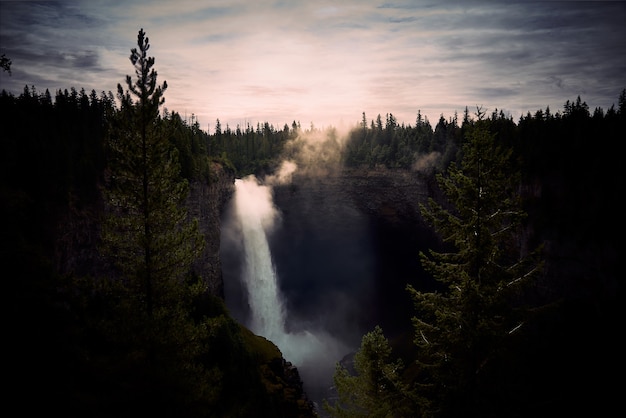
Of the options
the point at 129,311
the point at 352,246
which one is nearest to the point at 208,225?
the point at 129,311

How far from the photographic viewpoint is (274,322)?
59906 mm

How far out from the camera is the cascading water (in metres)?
51.3

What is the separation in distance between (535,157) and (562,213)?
7712 mm

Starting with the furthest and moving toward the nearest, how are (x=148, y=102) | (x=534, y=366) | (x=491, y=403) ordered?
(x=534, y=366)
(x=148, y=102)
(x=491, y=403)

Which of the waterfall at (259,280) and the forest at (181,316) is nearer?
the forest at (181,316)

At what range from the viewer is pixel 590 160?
1471 inches

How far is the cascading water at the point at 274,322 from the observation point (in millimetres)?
51281

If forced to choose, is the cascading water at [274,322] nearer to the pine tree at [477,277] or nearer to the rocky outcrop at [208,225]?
the rocky outcrop at [208,225]

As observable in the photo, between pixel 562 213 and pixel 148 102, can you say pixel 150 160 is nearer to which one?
pixel 148 102

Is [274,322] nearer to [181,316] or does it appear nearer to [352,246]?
[352,246]

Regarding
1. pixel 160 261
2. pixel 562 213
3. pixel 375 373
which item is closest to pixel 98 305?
pixel 160 261

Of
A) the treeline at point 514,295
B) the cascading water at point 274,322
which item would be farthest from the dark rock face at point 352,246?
the treeline at point 514,295

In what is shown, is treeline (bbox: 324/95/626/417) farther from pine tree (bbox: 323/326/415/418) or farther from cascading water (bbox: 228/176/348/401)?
cascading water (bbox: 228/176/348/401)

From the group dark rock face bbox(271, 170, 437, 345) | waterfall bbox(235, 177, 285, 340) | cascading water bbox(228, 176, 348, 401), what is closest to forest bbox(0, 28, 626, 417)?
cascading water bbox(228, 176, 348, 401)
